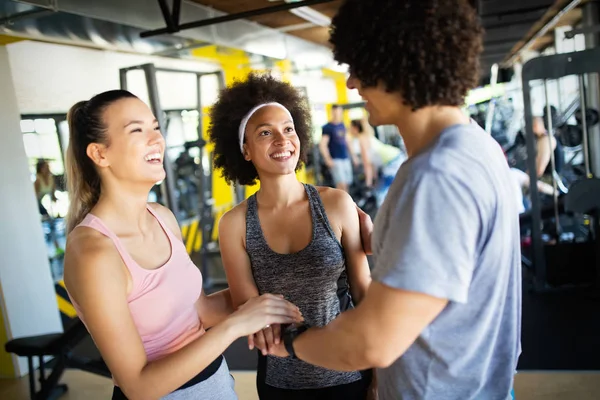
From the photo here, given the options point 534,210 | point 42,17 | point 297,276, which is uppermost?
point 42,17

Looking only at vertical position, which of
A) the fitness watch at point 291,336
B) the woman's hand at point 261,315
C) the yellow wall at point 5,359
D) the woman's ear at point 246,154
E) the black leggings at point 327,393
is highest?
the woman's ear at point 246,154

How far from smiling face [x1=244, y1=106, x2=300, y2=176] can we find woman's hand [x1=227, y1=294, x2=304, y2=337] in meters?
0.56

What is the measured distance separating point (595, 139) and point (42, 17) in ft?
21.8

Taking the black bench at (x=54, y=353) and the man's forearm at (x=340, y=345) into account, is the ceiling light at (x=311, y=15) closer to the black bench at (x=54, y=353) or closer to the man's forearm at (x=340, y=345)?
the black bench at (x=54, y=353)

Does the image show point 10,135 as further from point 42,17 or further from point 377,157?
point 377,157

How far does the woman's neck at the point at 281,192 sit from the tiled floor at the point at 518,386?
205 centimetres

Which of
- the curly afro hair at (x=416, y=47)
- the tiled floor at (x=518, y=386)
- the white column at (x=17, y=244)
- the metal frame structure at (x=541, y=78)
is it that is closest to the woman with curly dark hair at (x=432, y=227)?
the curly afro hair at (x=416, y=47)

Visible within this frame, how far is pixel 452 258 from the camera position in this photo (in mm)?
932

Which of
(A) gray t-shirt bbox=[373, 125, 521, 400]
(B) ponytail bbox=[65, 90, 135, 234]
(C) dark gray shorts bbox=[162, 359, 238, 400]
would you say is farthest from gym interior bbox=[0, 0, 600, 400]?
(A) gray t-shirt bbox=[373, 125, 521, 400]

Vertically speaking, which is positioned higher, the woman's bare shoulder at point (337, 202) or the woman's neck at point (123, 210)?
the woman's neck at point (123, 210)

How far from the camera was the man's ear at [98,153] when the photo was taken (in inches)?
57.9

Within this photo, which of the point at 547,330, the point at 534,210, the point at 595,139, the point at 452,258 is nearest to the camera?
the point at 452,258

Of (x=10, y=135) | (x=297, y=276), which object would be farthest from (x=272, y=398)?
(x=10, y=135)

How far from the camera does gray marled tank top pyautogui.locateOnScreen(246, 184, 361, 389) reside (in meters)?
1.68
